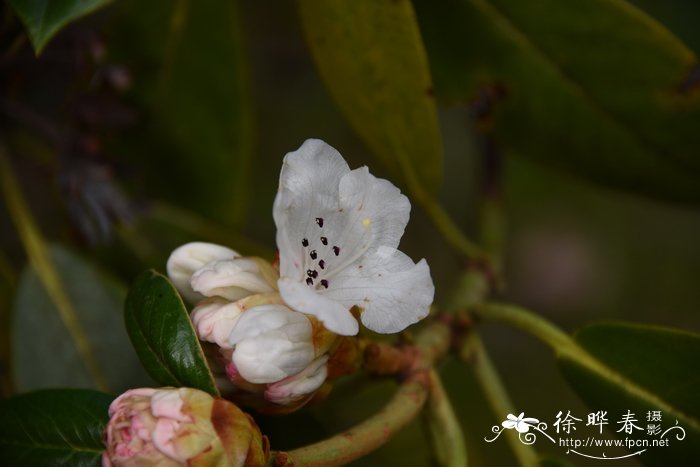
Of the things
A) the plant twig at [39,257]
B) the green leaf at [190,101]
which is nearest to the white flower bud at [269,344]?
the plant twig at [39,257]

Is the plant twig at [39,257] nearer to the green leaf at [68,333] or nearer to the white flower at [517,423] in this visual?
the green leaf at [68,333]

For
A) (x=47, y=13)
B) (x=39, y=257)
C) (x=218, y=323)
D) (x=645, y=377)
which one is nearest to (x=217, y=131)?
(x=39, y=257)

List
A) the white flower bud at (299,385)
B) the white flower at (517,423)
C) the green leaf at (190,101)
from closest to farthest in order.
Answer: the white flower bud at (299,385) < the white flower at (517,423) < the green leaf at (190,101)

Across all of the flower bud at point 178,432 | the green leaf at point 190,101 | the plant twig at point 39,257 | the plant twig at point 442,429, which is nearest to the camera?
the flower bud at point 178,432

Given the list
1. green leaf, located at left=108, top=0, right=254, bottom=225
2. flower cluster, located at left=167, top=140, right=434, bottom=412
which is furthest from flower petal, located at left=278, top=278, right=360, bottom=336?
green leaf, located at left=108, top=0, right=254, bottom=225

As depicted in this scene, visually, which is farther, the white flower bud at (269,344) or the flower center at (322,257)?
the flower center at (322,257)

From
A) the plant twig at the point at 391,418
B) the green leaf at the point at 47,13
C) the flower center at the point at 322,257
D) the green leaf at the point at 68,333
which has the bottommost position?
the green leaf at the point at 68,333

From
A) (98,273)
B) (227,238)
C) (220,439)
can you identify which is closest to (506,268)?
(227,238)

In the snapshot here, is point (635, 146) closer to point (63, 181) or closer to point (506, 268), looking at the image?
point (63, 181)
